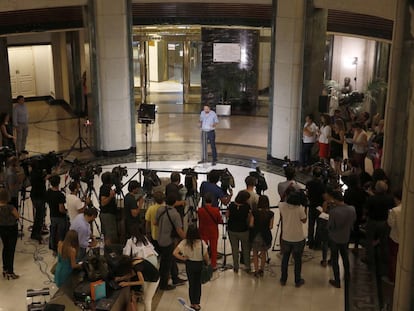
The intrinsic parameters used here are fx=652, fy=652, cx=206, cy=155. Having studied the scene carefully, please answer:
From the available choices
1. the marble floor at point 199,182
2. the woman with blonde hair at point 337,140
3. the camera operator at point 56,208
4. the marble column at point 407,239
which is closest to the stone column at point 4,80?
the marble floor at point 199,182

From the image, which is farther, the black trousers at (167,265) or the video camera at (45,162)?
the video camera at (45,162)

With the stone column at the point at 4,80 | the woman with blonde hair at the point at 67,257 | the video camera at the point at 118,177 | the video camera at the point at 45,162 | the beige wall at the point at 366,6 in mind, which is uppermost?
the beige wall at the point at 366,6

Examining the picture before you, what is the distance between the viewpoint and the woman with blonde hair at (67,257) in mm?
7691

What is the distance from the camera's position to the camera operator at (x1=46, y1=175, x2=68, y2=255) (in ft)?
30.5

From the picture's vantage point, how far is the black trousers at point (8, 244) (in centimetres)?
894

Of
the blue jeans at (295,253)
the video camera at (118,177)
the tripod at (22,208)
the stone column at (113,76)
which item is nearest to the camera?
the blue jeans at (295,253)

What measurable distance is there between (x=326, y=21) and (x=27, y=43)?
10.8m

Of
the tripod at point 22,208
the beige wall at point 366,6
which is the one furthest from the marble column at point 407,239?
the tripod at point 22,208

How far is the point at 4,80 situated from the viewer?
55.4ft

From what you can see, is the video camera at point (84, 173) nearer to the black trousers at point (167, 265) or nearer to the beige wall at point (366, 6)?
the black trousers at point (167, 265)

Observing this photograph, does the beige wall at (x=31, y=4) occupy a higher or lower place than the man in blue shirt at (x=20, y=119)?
higher

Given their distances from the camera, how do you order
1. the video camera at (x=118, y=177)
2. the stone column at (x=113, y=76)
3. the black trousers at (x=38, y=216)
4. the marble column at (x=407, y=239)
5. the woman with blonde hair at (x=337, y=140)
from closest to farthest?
the marble column at (x=407, y=239) → the video camera at (x=118, y=177) → the black trousers at (x=38, y=216) → the woman with blonde hair at (x=337, y=140) → the stone column at (x=113, y=76)

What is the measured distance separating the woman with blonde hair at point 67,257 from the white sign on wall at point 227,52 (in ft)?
40.9

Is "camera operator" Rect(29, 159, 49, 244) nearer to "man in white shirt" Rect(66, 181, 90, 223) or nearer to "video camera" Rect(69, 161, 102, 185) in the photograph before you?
"video camera" Rect(69, 161, 102, 185)
